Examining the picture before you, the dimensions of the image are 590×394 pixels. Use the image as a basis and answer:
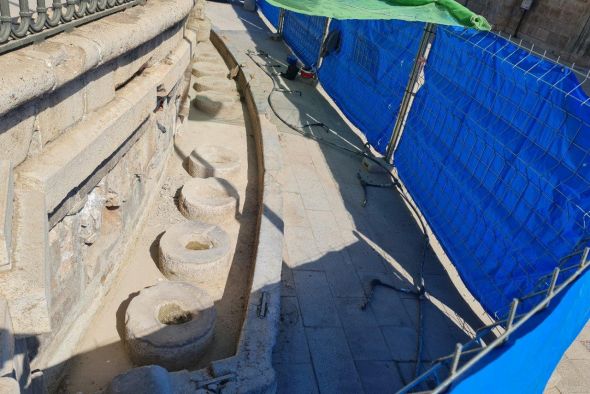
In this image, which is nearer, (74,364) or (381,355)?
(74,364)

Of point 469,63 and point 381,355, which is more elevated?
point 469,63

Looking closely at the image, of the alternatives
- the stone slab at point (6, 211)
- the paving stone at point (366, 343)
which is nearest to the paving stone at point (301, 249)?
the paving stone at point (366, 343)

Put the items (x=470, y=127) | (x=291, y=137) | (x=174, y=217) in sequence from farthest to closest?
(x=291, y=137) → (x=174, y=217) → (x=470, y=127)

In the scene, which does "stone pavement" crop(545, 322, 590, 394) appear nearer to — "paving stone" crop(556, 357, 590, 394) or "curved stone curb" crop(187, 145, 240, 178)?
"paving stone" crop(556, 357, 590, 394)

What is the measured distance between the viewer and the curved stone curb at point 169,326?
4.10m

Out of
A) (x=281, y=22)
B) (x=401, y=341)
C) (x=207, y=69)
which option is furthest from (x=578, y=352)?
(x=281, y=22)

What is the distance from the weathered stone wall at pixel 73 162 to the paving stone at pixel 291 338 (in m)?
1.87

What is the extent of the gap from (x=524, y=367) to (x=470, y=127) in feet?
12.2

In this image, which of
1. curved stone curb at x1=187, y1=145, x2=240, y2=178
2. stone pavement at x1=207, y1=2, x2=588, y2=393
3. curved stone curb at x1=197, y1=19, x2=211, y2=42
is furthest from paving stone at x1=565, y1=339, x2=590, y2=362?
curved stone curb at x1=197, y1=19, x2=211, y2=42

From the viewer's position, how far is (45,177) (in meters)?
2.92

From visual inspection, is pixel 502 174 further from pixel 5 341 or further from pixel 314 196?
pixel 5 341

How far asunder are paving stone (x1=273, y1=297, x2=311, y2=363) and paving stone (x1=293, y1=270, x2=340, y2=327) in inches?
3.7

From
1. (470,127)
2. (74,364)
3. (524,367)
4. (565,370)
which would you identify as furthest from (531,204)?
(74,364)

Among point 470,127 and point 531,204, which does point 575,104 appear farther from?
point 470,127
